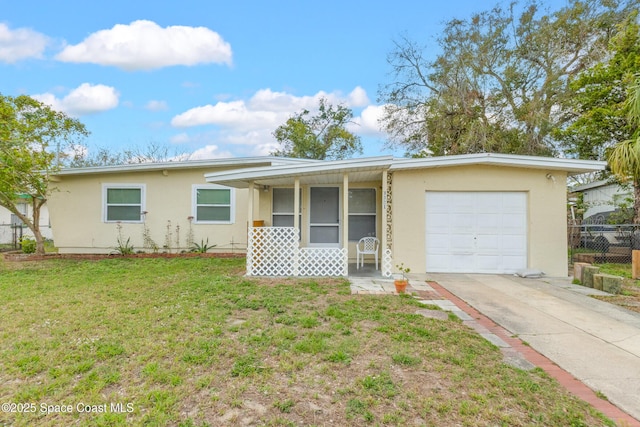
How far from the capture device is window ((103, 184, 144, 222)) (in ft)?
35.9

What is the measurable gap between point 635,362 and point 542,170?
5.62m

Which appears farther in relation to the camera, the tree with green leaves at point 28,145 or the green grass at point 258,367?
the tree with green leaves at point 28,145

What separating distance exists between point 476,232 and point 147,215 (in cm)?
953

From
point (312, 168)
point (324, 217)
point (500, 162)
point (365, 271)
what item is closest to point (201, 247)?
point (324, 217)

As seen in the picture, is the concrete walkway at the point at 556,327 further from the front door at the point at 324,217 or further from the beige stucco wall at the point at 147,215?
the beige stucco wall at the point at 147,215

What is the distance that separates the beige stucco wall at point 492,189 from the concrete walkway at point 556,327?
2.36 feet

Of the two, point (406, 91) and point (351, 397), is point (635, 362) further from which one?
point (406, 91)

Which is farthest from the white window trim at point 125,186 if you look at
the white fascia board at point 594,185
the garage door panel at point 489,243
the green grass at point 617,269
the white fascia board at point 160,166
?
the white fascia board at point 594,185

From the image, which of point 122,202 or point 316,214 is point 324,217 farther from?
point 122,202

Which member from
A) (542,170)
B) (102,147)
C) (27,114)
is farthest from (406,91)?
(102,147)

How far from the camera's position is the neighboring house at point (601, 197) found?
13.4m

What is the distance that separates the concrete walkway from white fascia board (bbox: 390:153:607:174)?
98.8 inches

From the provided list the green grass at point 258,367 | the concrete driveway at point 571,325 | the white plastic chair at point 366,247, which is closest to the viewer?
the green grass at point 258,367

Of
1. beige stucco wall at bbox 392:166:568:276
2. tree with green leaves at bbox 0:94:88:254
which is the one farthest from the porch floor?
tree with green leaves at bbox 0:94:88:254
